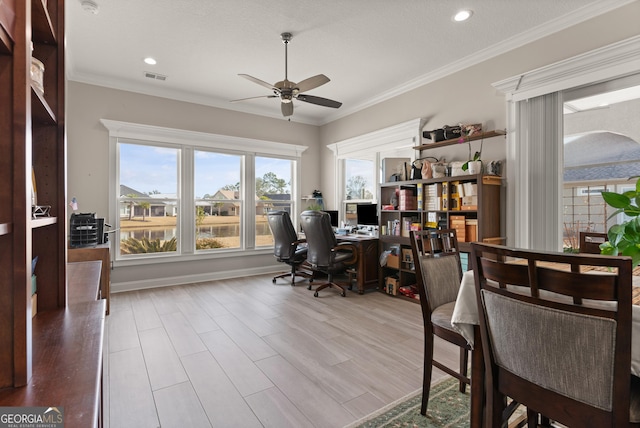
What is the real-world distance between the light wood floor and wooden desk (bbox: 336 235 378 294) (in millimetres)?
412

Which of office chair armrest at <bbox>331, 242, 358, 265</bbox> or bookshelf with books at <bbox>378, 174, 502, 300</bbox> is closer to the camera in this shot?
bookshelf with books at <bbox>378, 174, 502, 300</bbox>

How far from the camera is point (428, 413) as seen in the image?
5.83 ft

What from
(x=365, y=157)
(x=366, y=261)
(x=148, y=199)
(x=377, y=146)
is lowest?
(x=366, y=261)

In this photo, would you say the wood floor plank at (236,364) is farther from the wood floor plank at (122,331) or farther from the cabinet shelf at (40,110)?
the cabinet shelf at (40,110)

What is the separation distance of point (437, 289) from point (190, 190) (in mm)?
4099

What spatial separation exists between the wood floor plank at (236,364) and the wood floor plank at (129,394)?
0.49 m

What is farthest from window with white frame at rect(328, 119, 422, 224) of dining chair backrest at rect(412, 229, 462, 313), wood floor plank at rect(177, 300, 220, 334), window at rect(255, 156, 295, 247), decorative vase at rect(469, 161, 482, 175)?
wood floor plank at rect(177, 300, 220, 334)

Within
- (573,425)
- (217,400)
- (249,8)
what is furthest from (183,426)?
(249,8)

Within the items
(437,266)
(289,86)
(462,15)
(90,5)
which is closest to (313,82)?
(289,86)

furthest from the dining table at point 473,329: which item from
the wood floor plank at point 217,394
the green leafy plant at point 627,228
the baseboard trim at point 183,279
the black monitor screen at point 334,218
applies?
the baseboard trim at point 183,279

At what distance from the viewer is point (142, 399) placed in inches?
74.8

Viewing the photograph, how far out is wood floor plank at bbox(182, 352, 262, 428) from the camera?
1719mm

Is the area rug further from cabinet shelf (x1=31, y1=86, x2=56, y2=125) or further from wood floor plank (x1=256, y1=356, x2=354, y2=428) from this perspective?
cabinet shelf (x1=31, y1=86, x2=56, y2=125)

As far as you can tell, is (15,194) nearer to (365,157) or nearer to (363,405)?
(363,405)
